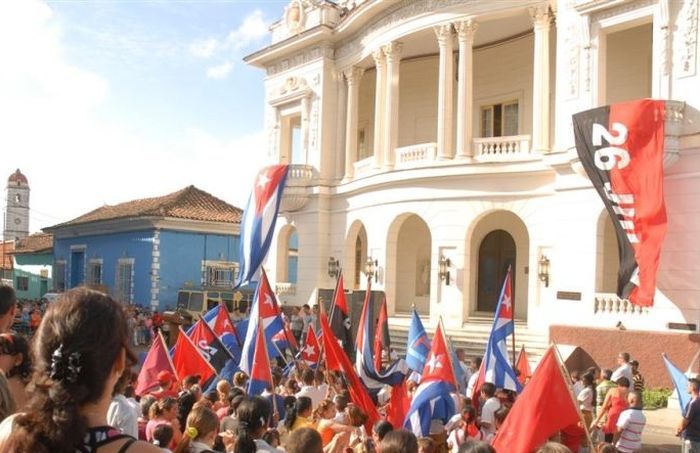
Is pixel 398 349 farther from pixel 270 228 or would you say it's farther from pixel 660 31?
pixel 660 31

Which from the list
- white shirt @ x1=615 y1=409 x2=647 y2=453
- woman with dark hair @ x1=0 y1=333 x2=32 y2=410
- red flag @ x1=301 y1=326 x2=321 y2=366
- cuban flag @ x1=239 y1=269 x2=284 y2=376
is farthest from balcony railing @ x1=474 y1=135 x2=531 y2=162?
woman with dark hair @ x1=0 y1=333 x2=32 y2=410

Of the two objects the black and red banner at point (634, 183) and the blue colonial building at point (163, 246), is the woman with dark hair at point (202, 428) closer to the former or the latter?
the black and red banner at point (634, 183)

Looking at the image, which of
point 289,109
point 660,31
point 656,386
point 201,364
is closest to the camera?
point 201,364

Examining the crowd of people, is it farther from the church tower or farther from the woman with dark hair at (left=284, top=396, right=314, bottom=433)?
the church tower

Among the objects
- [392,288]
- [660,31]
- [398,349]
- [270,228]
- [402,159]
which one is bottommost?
[398,349]

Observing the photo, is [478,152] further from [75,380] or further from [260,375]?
[75,380]

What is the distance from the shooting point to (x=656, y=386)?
58.1 feet

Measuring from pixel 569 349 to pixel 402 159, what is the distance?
A: 386 inches

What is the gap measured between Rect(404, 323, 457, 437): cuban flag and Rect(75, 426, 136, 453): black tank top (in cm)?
697

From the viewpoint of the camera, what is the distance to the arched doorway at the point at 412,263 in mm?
30047

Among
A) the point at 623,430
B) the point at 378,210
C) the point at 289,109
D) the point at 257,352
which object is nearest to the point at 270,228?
the point at 378,210

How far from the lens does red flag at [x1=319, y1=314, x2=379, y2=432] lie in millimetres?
10109

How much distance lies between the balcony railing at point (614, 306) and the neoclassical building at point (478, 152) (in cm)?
4

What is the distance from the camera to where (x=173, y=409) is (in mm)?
7148
